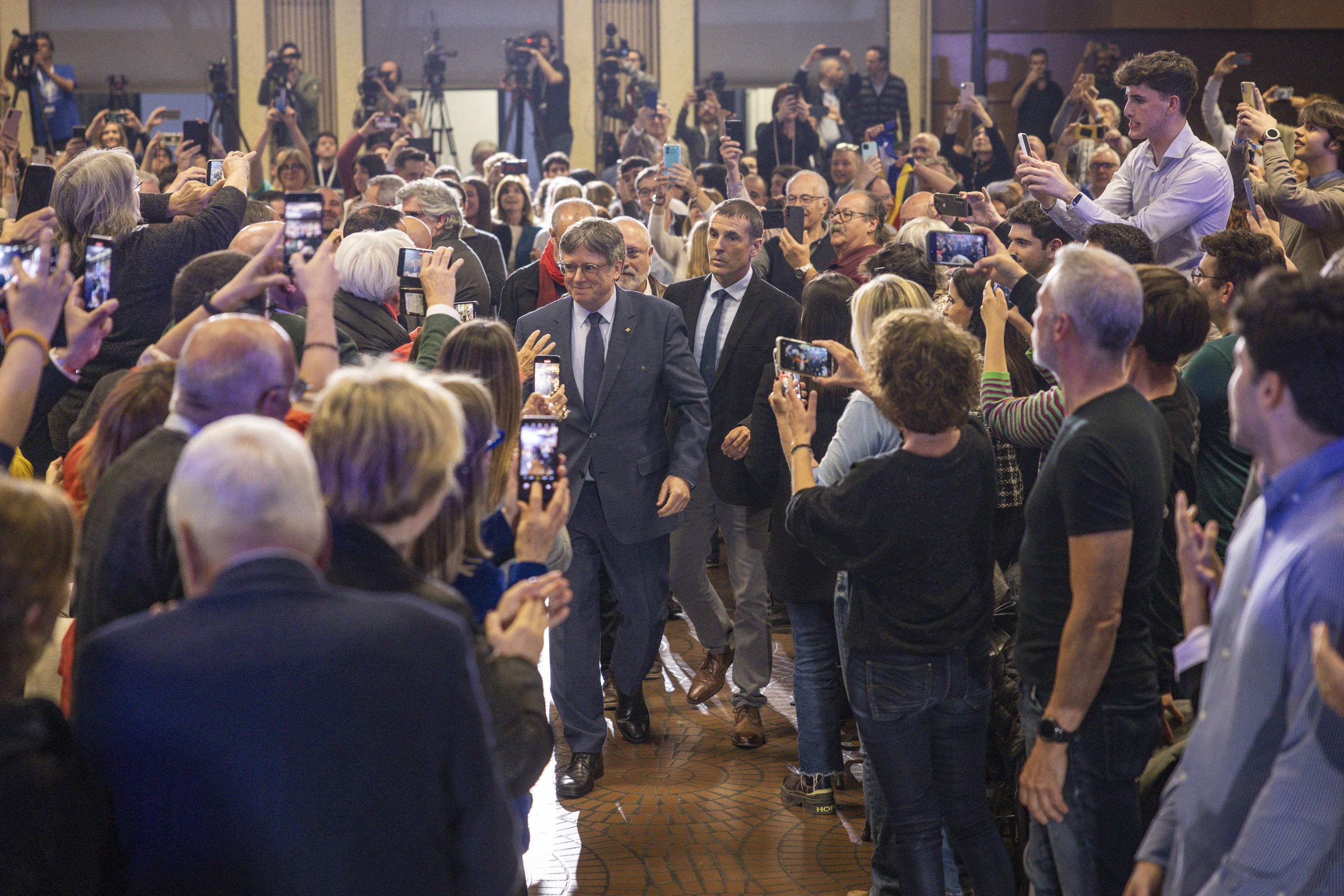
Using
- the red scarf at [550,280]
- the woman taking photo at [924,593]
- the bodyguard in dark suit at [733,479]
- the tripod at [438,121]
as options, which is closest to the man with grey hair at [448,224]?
the red scarf at [550,280]

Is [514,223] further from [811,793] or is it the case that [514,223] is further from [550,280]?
[811,793]

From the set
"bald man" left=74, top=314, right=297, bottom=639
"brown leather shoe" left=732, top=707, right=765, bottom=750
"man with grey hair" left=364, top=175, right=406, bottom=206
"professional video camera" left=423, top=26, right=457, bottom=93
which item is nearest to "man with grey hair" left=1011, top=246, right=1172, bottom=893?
"bald man" left=74, top=314, right=297, bottom=639

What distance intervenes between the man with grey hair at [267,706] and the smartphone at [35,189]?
2572mm

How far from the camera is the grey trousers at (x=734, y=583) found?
13.5 ft

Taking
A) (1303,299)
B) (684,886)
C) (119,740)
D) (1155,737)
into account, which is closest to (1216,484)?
(1155,737)

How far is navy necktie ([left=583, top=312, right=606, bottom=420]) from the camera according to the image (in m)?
3.82

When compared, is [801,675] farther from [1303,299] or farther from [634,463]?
[1303,299]

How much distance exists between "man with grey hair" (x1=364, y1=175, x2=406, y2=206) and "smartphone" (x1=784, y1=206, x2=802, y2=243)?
6.11 ft

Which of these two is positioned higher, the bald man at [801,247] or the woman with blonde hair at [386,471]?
the bald man at [801,247]

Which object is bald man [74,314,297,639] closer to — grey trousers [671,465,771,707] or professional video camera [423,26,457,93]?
grey trousers [671,465,771,707]

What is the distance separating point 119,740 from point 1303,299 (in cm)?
155

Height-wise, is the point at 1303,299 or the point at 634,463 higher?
the point at 1303,299

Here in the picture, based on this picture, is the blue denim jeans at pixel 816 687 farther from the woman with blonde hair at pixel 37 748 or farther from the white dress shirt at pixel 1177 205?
the woman with blonde hair at pixel 37 748

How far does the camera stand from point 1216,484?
279 centimetres
